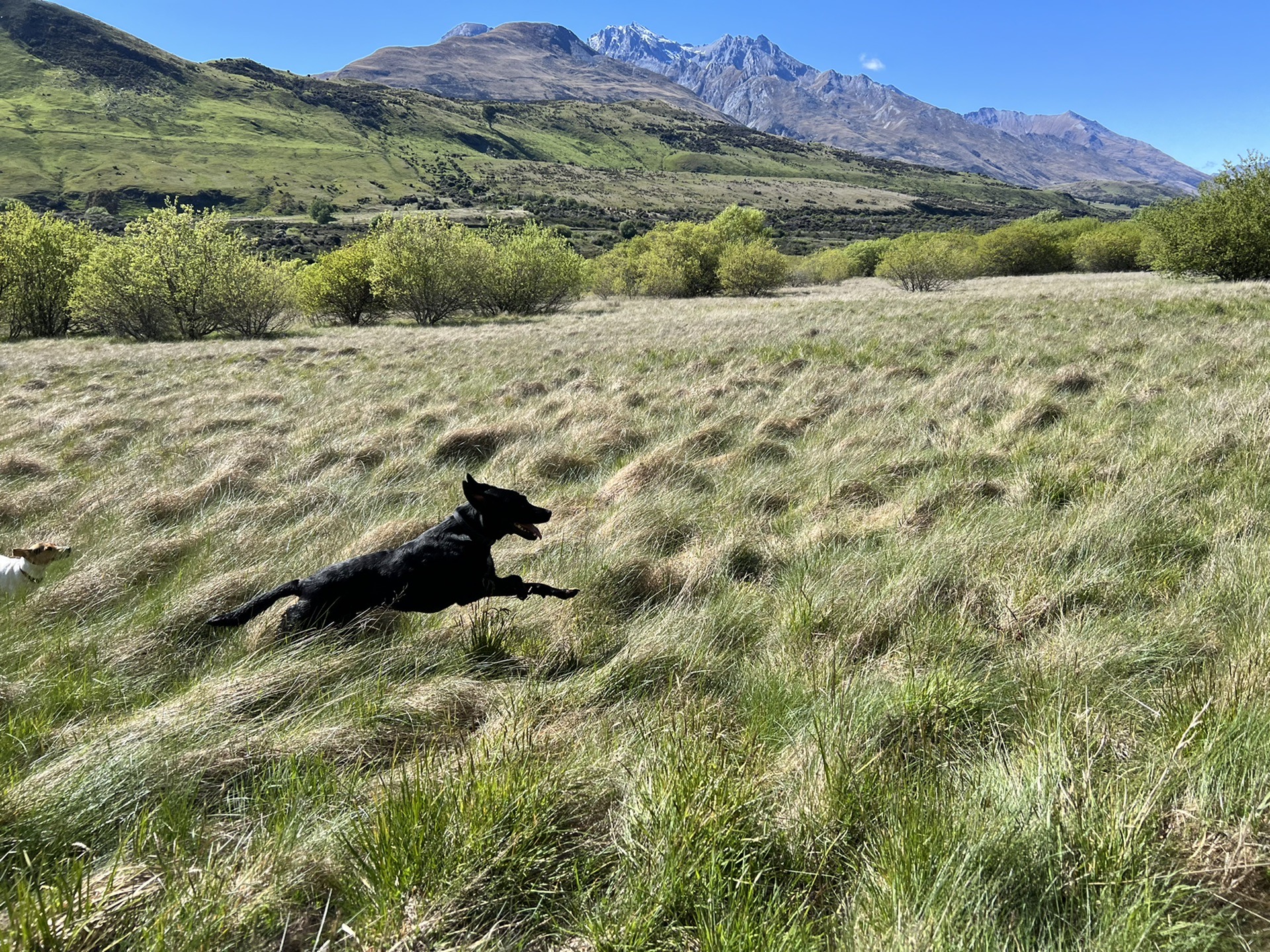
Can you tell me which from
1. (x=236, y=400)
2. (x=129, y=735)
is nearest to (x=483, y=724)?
(x=129, y=735)

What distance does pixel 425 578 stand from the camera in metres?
2.91

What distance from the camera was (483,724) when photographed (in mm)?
2094

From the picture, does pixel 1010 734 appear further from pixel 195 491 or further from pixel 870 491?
pixel 195 491

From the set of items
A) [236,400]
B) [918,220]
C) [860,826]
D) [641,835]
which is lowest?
[236,400]

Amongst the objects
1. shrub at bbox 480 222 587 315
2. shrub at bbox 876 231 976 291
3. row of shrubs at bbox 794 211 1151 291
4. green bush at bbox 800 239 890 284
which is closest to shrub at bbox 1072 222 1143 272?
row of shrubs at bbox 794 211 1151 291

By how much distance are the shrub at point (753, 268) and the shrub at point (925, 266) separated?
23.6 ft

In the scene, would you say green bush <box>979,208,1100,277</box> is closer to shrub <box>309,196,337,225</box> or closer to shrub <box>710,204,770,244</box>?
shrub <box>710,204,770,244</box>

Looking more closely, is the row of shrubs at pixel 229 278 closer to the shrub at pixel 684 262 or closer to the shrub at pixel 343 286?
the shrub at pixel 343 286

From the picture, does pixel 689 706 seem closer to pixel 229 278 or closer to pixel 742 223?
pixel 229 278

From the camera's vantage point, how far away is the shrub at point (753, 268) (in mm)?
40750

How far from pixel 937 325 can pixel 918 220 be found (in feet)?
412

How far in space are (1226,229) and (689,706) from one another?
35552 mm

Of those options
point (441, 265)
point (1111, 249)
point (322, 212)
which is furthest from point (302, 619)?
point (322, 212)

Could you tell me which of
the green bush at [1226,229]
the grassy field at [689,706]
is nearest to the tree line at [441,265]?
the green bush at [1226,229]
